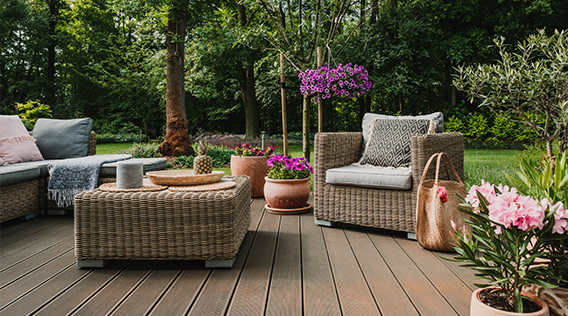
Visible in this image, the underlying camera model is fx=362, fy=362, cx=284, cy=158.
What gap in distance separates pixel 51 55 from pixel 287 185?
14.7 meters

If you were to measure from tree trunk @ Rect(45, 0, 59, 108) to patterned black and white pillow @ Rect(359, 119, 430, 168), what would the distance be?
1432cm

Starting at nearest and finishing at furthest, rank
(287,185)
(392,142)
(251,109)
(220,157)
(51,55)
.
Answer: (392,142) < (287,185) < (220,157) < (251,109) < (51,55)

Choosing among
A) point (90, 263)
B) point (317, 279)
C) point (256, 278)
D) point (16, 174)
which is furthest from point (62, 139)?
point (317, 279)

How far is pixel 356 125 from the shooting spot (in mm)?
12578

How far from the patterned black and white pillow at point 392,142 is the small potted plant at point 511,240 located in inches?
62.8

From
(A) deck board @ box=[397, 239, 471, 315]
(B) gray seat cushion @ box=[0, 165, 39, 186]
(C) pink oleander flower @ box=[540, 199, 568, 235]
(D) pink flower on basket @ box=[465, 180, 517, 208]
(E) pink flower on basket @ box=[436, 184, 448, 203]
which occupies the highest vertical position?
(D) pink flower on basket @ box=[465, 180, 517, 208]

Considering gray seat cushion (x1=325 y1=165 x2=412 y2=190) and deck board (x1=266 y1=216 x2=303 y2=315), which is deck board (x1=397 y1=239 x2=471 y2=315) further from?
deck board (x1=266 y1=216 x2=303 y2=315)

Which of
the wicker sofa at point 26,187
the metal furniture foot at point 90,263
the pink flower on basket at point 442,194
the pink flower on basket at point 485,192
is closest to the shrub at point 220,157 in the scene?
the wicker sofa at point 26,187

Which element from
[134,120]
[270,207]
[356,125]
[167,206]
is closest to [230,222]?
[167,206]

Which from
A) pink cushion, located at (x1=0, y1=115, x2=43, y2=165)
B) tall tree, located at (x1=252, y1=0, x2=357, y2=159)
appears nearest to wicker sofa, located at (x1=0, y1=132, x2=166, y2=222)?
pink cushion, located at (x1=0, y1=115, x2=43, y2=165)

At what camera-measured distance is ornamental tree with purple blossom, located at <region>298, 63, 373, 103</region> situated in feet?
11.1

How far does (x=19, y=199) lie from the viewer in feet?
9.30

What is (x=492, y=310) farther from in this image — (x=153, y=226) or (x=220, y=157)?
(x=220, y=157)

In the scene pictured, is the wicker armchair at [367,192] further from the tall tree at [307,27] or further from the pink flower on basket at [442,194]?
the tall tree at [307,27]
